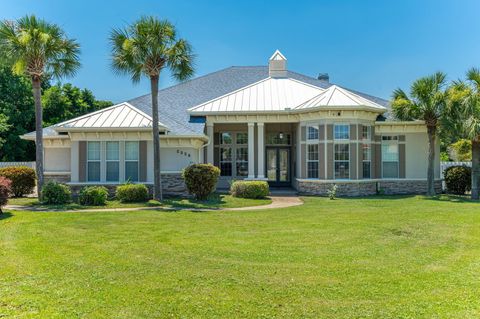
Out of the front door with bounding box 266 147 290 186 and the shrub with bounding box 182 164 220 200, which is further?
the front door with bounding box 266 147 290 186

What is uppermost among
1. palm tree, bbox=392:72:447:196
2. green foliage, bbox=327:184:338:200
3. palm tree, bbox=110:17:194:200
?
palm tree, bbox=110:17:194:200

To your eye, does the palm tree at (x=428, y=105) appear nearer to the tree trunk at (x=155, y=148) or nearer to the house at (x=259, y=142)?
the house at (x=259, y=142)

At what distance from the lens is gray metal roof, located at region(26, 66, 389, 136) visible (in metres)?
19.6

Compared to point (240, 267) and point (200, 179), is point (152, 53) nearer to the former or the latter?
point (200, 179)

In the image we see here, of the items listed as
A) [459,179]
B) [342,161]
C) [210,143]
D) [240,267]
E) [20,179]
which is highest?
[210,143]

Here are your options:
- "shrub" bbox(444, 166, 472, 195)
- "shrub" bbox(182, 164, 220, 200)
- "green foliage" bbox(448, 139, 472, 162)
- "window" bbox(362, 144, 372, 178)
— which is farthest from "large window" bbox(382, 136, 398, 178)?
"green foliage" bbox(448, 139, 472, 162)

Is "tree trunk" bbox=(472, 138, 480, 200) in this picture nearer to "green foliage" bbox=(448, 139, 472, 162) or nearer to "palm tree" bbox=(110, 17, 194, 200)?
"green foliage" bbox=(448, 139, 472, 162)

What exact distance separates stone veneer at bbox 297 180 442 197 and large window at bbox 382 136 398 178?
48 cm

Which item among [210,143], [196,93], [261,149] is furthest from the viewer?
[196,93]

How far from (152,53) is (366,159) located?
1157 centimetres

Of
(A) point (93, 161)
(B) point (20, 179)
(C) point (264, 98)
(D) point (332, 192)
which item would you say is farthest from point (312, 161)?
(B) point (20, 179)

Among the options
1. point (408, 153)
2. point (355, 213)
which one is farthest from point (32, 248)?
point (408, 153)

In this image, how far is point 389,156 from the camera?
20.3 m

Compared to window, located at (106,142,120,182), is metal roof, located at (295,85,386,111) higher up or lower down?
higher up
